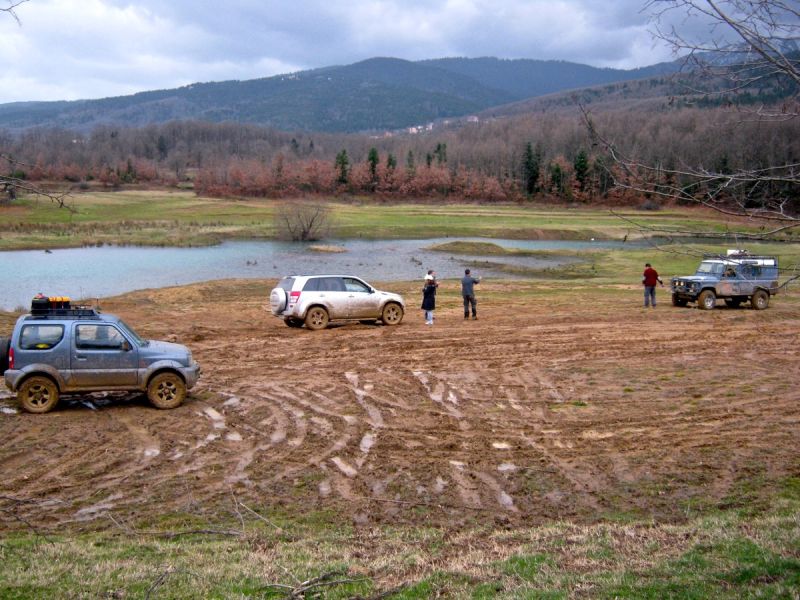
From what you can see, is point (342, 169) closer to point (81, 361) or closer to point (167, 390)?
point (167, 390)

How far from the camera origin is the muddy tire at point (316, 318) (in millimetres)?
23797

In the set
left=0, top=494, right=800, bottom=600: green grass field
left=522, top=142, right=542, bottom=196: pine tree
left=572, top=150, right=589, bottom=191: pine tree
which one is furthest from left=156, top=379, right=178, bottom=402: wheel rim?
left=522, top=142, right=542, bottom=196: pine tree

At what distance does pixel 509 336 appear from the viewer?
22.6 meters

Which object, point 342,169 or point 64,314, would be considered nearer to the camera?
point 64,314

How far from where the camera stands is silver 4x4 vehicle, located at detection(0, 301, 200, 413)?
1386 cm

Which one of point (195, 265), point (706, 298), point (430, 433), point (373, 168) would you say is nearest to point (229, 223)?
point (195, 265)

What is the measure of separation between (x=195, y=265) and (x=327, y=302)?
103 ft

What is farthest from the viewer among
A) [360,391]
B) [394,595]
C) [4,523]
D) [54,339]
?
[360,391]

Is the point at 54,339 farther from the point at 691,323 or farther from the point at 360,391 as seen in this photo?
the point at 691,323

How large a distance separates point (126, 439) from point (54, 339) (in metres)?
2.56

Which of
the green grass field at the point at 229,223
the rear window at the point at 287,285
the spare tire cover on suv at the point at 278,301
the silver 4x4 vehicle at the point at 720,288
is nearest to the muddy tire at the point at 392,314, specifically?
the rear window at the point at 287,285

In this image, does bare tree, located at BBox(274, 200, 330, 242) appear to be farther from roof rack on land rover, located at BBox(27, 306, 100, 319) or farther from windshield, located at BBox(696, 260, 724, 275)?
roof rack on land rover, located at BBox(27, 306, 100, 319)

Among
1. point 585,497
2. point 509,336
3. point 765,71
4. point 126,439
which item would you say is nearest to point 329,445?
point 126,439

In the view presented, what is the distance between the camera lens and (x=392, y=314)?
25.0 meters
